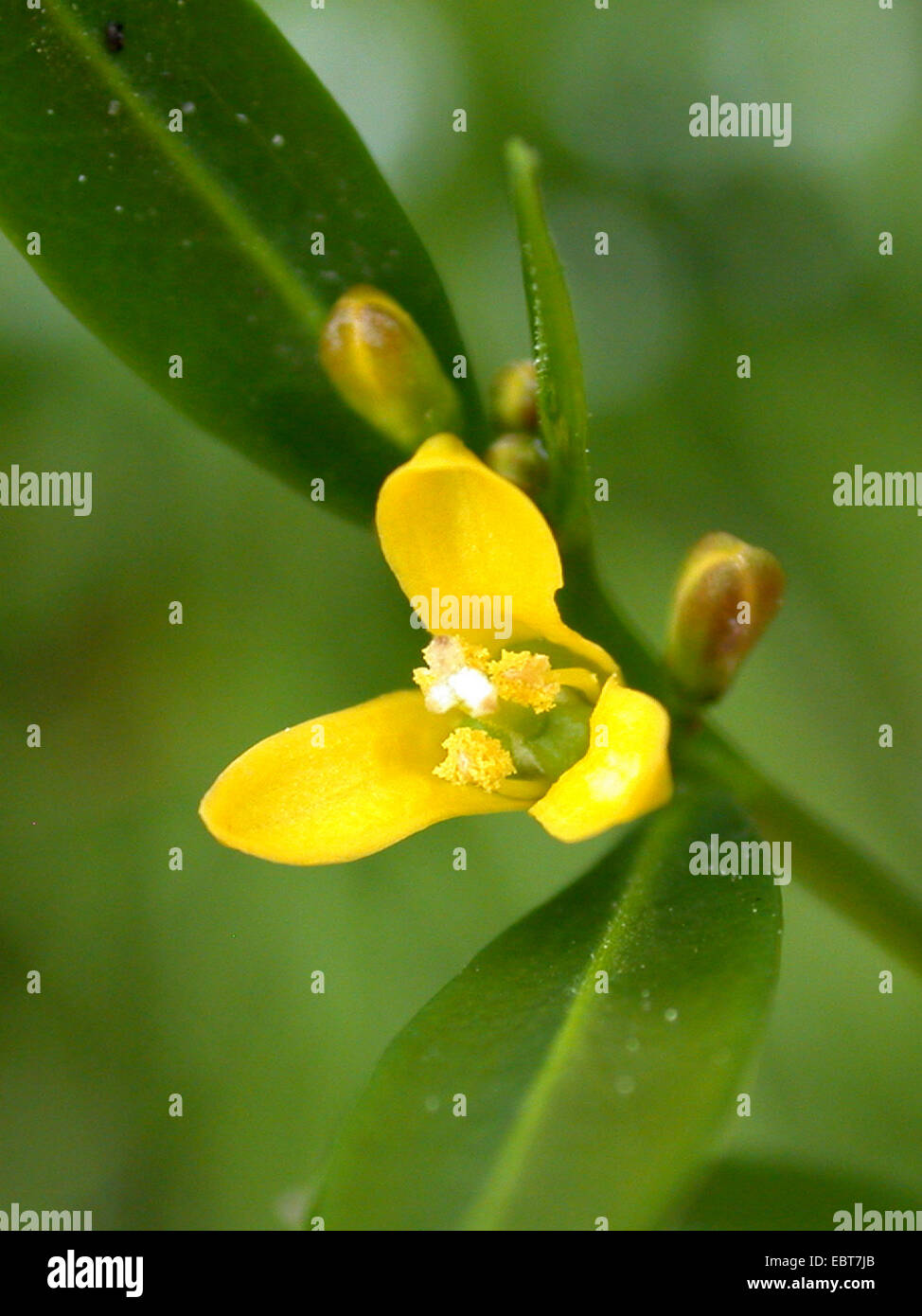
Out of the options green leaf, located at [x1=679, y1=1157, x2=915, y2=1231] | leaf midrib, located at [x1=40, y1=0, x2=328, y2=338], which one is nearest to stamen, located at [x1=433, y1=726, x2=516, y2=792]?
leaf midrib, located at [x1=40, y1=0, x2=328, y2=338]

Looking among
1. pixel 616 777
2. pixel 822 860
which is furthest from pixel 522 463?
Answer: pixel 822 860

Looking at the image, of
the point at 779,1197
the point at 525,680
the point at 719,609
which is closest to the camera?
the point at 719,609

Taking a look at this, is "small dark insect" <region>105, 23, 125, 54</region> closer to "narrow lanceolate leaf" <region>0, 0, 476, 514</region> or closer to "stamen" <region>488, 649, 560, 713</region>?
"narrow lanceolate leaf" <region>0, 0, 476, 514</region>

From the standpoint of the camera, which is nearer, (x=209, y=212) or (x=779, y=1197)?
(x=209, y=212)

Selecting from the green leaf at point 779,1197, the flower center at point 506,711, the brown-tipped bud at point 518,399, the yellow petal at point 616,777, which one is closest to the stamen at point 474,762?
the flower center at point 506,711

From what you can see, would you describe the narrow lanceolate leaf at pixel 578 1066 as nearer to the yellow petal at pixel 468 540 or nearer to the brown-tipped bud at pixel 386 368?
the yellow petal at pixel 468 540

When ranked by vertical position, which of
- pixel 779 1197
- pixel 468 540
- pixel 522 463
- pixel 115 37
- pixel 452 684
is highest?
pixel 115 37

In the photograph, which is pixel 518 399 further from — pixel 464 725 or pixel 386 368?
pixel 464 725

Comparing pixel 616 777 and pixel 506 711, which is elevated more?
pixel 506 711
